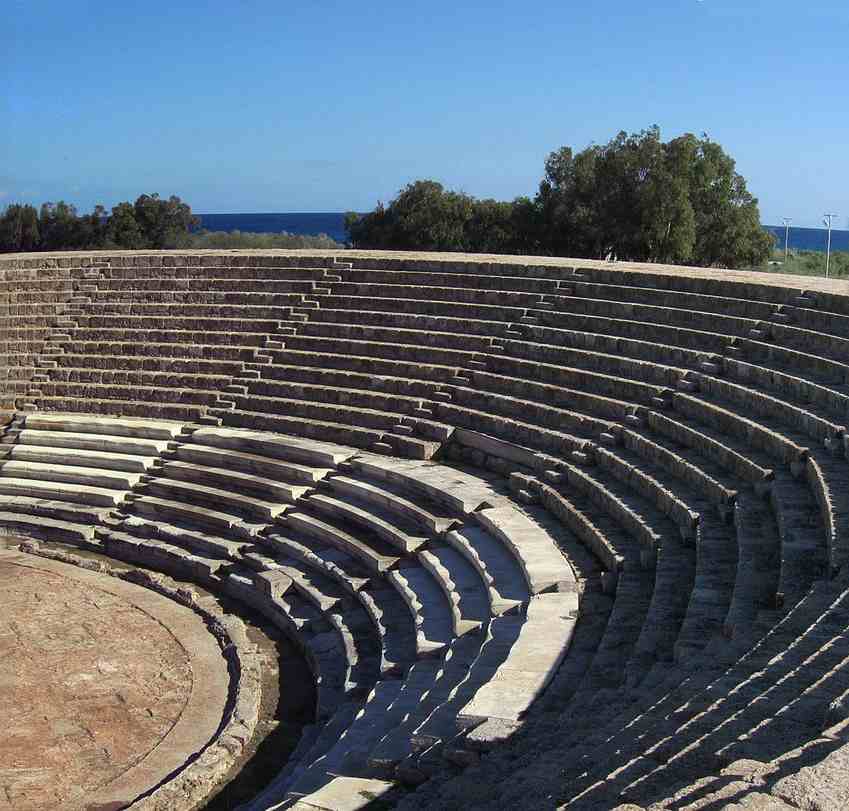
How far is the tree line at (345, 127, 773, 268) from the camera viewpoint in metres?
30.4

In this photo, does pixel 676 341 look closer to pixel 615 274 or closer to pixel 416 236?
pixel 615 274

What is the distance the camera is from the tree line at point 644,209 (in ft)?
99.7

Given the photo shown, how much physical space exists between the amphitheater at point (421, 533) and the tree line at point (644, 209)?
1110cm

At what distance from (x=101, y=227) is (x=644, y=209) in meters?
21.4

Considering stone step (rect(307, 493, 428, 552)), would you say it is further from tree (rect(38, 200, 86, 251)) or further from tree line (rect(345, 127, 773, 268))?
tree (rect(38, 200, 86, 251))

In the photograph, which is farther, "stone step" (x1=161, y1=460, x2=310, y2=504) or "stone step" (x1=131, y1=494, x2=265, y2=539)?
"stone step" (x1=161, y1=460, x2=310, y2=504)

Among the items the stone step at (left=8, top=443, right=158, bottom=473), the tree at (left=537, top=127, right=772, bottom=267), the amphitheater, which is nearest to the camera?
the amphitheater

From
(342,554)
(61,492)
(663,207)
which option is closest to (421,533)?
(342,554)

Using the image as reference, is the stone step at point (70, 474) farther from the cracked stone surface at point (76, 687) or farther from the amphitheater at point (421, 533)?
the cracked stone surface at point (76, 687)

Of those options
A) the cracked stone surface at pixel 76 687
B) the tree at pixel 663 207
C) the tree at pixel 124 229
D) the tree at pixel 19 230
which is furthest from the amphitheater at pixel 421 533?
the tree at pixel 19 230

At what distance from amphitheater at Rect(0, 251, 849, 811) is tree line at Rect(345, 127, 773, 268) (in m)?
11.1

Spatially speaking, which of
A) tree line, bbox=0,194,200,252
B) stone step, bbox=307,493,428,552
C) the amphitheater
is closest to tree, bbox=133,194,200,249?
tree line, bbox=0,194,200,252

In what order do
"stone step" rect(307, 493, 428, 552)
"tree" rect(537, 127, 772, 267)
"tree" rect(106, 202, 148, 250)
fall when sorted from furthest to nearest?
"tree" rect(106, 202, 148, 250) → "tree" rect(537, 127, 772, 267) → "stone step" rect(307, 493, 428, 552)

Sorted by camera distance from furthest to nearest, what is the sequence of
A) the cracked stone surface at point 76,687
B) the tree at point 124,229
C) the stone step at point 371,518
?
the tree at point 124,229 < the stone step at point 371,518 < the cracked stone surface at point 76,687
